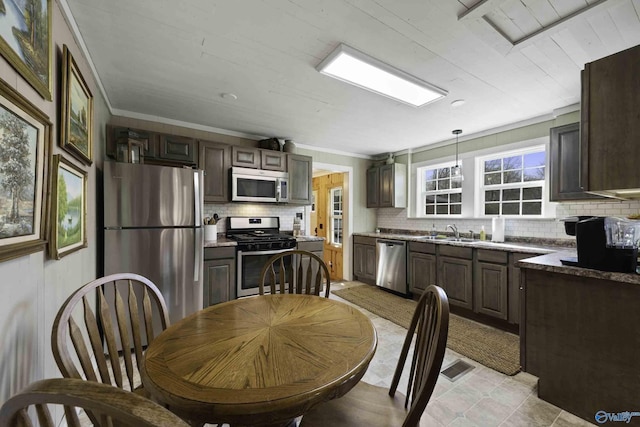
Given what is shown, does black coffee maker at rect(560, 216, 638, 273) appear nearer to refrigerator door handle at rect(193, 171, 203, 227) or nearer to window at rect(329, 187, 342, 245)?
refrigerator door handle at rect(193, 171, 203, 227)

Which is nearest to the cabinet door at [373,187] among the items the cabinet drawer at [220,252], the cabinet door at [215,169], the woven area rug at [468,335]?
the woven area rug at [468,335]

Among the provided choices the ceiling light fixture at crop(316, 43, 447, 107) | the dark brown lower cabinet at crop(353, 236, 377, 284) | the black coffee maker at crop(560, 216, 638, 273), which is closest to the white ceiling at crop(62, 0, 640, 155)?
the ceiling light fixture at crop(316, 43, 447, 107)

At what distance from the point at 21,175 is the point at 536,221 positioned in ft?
14.3

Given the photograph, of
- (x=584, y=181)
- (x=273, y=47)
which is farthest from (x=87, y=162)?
(x=584, y=181)

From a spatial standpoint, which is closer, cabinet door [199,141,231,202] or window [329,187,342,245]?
cabinet door [199,141,231,202]

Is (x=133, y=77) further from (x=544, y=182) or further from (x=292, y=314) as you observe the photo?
(x=544, y=182)

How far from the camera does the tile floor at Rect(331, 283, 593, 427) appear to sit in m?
1.60

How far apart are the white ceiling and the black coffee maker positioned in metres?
1.24

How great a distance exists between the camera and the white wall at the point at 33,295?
33.8 inches

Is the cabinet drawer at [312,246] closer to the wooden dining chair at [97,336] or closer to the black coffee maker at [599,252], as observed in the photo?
the wooden dining chair at [97,336]

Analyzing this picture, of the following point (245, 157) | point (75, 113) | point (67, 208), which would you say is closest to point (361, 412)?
point (67, 208)

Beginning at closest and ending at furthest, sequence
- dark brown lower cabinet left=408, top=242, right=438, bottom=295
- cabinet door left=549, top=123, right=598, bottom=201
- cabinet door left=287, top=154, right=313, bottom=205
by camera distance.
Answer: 1. cabinet door left=549, top=123, right=598, bottom=201
2. dark brown lower cabinet left=408, top=242, right=438, bottom=295
3. cabinet door left=287, top=154, right=313, bottom=205

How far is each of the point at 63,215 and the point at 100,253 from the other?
1.18m

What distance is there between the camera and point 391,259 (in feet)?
13.4
